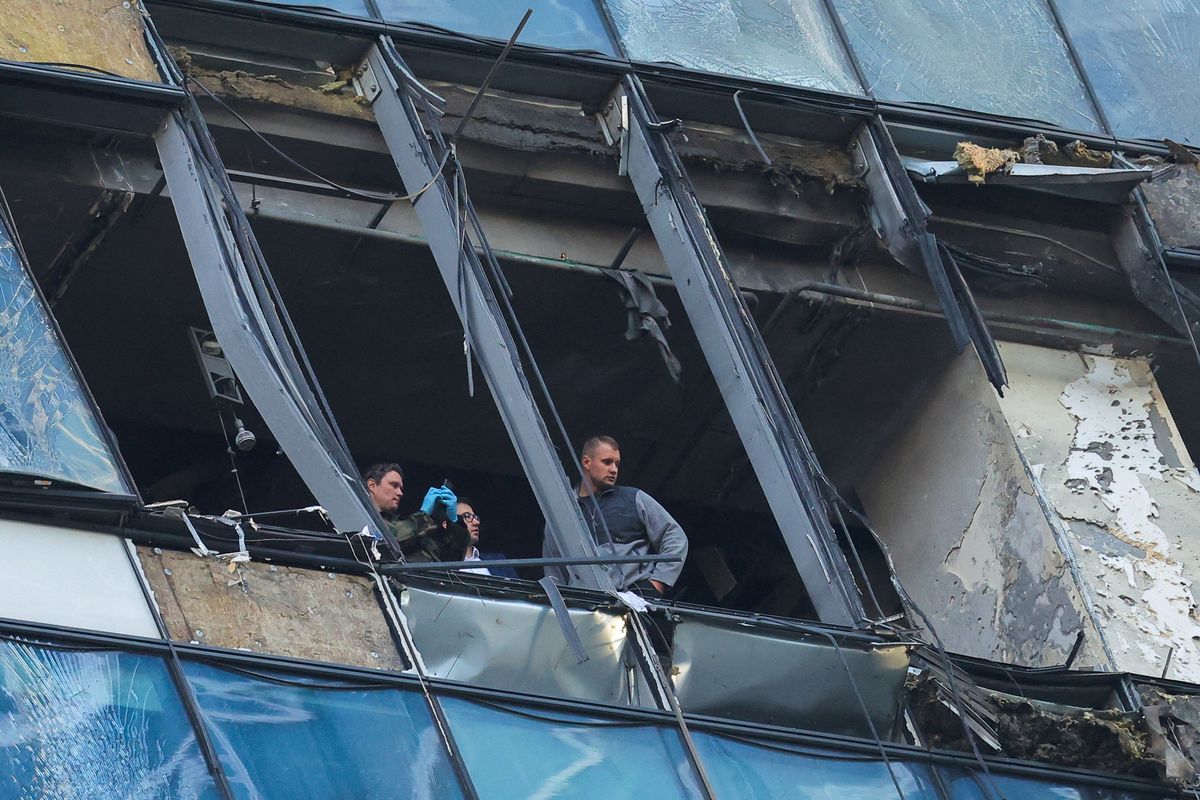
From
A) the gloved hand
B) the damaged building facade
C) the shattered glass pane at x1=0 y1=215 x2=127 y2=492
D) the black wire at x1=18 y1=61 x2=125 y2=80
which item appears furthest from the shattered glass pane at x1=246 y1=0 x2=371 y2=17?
the gloved hand

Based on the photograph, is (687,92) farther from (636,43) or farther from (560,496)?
(560,496)

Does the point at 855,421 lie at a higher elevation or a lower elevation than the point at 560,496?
higher

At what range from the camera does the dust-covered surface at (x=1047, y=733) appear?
31.2ft

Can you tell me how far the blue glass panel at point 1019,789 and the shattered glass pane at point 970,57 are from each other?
4.90 metres

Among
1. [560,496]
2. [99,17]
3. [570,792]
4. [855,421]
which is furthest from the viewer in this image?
[855,421]

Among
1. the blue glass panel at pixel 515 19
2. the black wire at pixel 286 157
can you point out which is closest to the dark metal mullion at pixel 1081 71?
the blue glass panel at pixel 515 19

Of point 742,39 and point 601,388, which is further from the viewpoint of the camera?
point 601,388

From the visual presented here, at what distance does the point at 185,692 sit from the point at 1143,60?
8.58 meters

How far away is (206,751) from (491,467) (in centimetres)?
632

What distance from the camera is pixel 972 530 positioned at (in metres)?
12.0

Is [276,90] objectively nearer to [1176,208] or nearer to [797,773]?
[797,773]

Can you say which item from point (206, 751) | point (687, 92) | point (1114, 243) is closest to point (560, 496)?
point (206, 751)

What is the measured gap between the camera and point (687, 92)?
12.1 meters

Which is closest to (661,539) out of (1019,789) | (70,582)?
(1019,789)
